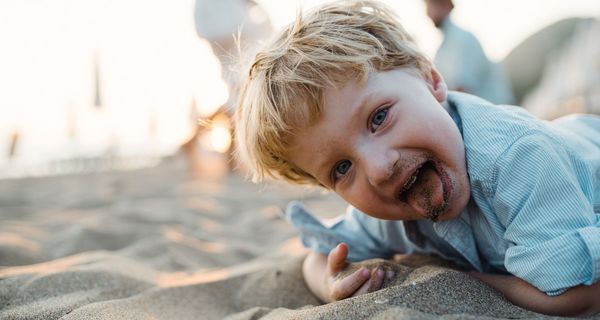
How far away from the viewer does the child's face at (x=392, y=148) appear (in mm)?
1312

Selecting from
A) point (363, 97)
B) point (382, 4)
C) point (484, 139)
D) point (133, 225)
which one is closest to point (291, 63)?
point (363, 97)

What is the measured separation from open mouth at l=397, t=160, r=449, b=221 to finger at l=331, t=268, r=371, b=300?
23cm

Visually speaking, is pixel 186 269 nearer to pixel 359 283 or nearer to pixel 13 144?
pixel 359 283

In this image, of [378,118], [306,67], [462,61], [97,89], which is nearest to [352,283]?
[378,118]

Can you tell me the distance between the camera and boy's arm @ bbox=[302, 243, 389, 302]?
141cm

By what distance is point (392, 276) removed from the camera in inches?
55.2

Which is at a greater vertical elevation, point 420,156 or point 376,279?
point 420,156

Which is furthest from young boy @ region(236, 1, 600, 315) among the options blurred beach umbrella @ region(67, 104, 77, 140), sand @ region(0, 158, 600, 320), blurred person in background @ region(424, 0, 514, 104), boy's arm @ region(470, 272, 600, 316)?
blurred beach umbrella @ region(67, 104, 77, 140)

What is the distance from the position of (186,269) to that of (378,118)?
3.84 ft

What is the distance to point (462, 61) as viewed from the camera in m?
4.39

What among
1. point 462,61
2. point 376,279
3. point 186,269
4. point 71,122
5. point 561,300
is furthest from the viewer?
point 71,122

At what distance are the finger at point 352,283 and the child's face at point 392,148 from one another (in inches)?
6.4

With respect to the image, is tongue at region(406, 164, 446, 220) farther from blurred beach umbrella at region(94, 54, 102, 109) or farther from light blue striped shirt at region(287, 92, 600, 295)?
blurred beach umbrella at region(94, 54, 102, 109)

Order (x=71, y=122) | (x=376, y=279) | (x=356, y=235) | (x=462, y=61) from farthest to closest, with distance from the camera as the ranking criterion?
(x=71, y=122) < (x=462, y=61) < (x=356, y=235) < (x=376, y=279)
